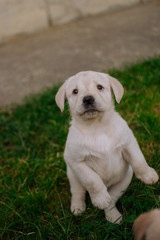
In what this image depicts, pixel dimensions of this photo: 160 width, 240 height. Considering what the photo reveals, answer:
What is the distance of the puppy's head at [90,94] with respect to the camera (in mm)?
2107

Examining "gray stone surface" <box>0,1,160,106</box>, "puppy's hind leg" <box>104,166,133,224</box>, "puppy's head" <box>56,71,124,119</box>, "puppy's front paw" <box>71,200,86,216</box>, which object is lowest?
"puppy's front paw" <box>71,200,86,216</box>

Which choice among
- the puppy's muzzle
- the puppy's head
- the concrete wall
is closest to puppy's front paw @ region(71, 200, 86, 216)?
the puppy's head

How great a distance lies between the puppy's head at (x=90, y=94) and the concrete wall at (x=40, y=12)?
14.3 feet

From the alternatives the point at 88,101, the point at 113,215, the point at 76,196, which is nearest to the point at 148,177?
the point at 113,215

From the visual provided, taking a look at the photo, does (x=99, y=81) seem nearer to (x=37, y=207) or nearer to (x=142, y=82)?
(x=37, y=207)

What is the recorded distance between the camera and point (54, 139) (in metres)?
3.39

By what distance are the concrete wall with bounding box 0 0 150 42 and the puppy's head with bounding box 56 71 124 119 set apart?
4346 mm

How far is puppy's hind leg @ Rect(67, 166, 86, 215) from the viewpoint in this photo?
2394mm

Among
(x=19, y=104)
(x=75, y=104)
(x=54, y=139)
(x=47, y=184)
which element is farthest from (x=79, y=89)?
(x=19, y=104)

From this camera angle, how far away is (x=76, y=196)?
2.44 meters

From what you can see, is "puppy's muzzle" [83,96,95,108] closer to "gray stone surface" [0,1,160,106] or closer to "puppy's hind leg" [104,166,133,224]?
"puppy's hind leg" [104,166,133,224]

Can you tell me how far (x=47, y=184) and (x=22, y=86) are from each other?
95.0 inches

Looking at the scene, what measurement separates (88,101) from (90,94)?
0.22ft

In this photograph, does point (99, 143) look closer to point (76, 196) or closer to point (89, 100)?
point (89, 100)
